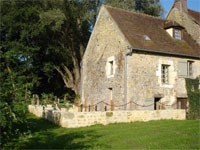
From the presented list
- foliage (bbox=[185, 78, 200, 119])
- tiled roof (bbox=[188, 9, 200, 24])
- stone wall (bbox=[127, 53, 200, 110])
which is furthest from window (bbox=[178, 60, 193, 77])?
tiled roof (bbox=[188, 9, 200, 24])

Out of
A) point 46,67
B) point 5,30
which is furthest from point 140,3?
point 5,30

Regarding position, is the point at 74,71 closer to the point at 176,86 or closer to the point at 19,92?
the point at 176,86

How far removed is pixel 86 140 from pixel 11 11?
18621mm

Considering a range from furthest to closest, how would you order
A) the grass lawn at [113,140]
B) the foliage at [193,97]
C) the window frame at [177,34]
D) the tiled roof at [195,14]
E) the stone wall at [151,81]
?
the tiled roof at [195,14] < the window frame at [177,34] < the foliage at [193,97] < the stone wall at [151,81] < the grass lawn at [113,140]

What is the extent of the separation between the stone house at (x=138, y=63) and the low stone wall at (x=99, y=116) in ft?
5.38

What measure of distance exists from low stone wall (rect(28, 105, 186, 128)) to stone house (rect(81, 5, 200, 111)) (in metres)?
1.64

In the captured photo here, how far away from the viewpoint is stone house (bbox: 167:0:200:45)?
20609 millimetres

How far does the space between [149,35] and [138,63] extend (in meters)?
2.82

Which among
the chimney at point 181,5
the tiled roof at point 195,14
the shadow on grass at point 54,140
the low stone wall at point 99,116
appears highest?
the chimney at point 181,5

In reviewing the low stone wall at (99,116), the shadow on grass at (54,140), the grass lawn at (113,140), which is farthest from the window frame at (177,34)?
the shadow on grass at (54,140)

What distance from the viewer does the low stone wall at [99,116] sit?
12.8 meters

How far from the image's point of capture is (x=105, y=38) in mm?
19562

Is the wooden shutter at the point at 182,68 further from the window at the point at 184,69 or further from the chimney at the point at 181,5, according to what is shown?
the chimney at the point at 181,5

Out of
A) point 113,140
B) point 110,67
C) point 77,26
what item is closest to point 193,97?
point 110,67
